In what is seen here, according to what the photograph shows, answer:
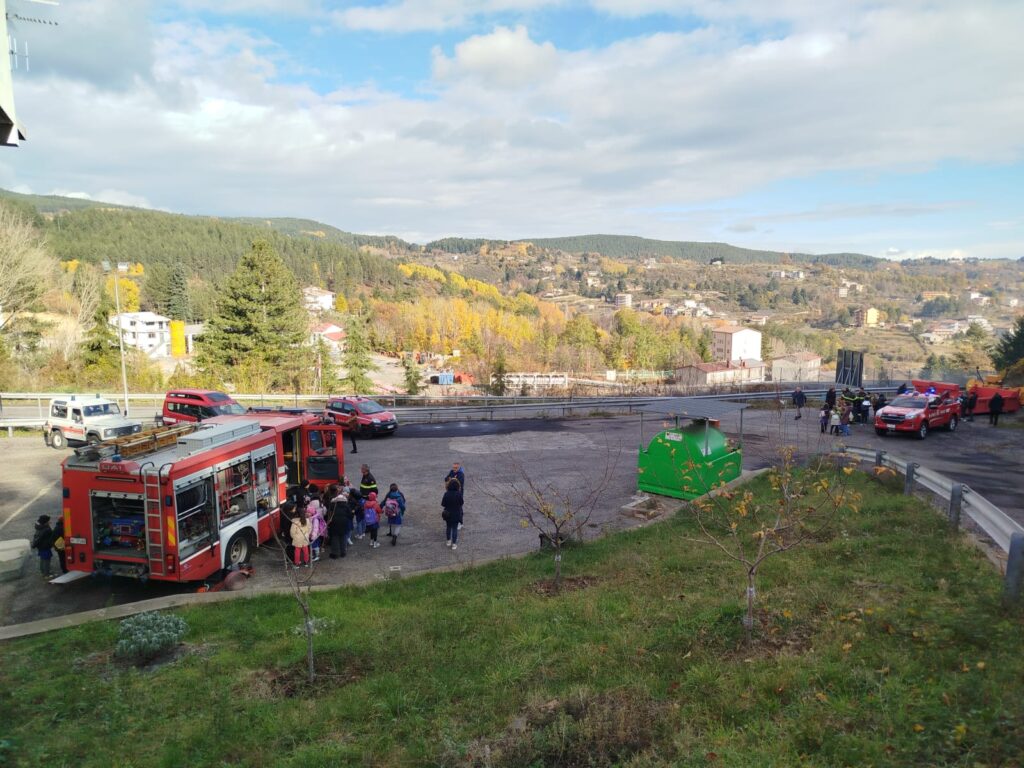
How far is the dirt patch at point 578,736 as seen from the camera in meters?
5.19

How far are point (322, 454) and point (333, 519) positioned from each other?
3.82 m

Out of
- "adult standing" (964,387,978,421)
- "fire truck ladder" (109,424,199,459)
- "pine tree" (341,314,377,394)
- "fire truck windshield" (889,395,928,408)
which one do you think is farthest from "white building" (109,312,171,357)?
"adult standing" (964,387,978,421)

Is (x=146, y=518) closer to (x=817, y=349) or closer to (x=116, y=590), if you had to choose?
(x=116, y=590)

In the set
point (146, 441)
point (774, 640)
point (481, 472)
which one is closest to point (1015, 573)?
point (774, 640)

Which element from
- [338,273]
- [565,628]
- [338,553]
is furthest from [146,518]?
[338,273]

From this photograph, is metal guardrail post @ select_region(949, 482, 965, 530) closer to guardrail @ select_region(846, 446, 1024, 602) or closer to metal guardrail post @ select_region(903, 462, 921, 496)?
guardrail @ select_region(846, 446, 1024, 602)

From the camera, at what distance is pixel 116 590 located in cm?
1092

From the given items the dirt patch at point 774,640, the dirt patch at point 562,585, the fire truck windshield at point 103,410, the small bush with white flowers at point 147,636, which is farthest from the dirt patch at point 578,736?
the fire truck windshield at point 103,410

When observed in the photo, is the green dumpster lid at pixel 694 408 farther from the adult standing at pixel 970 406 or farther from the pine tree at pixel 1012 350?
the pine tree at pixel 1012 350

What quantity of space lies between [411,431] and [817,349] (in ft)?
537

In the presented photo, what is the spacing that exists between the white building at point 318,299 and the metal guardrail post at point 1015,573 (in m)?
164

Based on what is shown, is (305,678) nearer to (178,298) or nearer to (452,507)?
(452,507)

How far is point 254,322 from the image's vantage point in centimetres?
4969

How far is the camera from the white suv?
2308 cm
